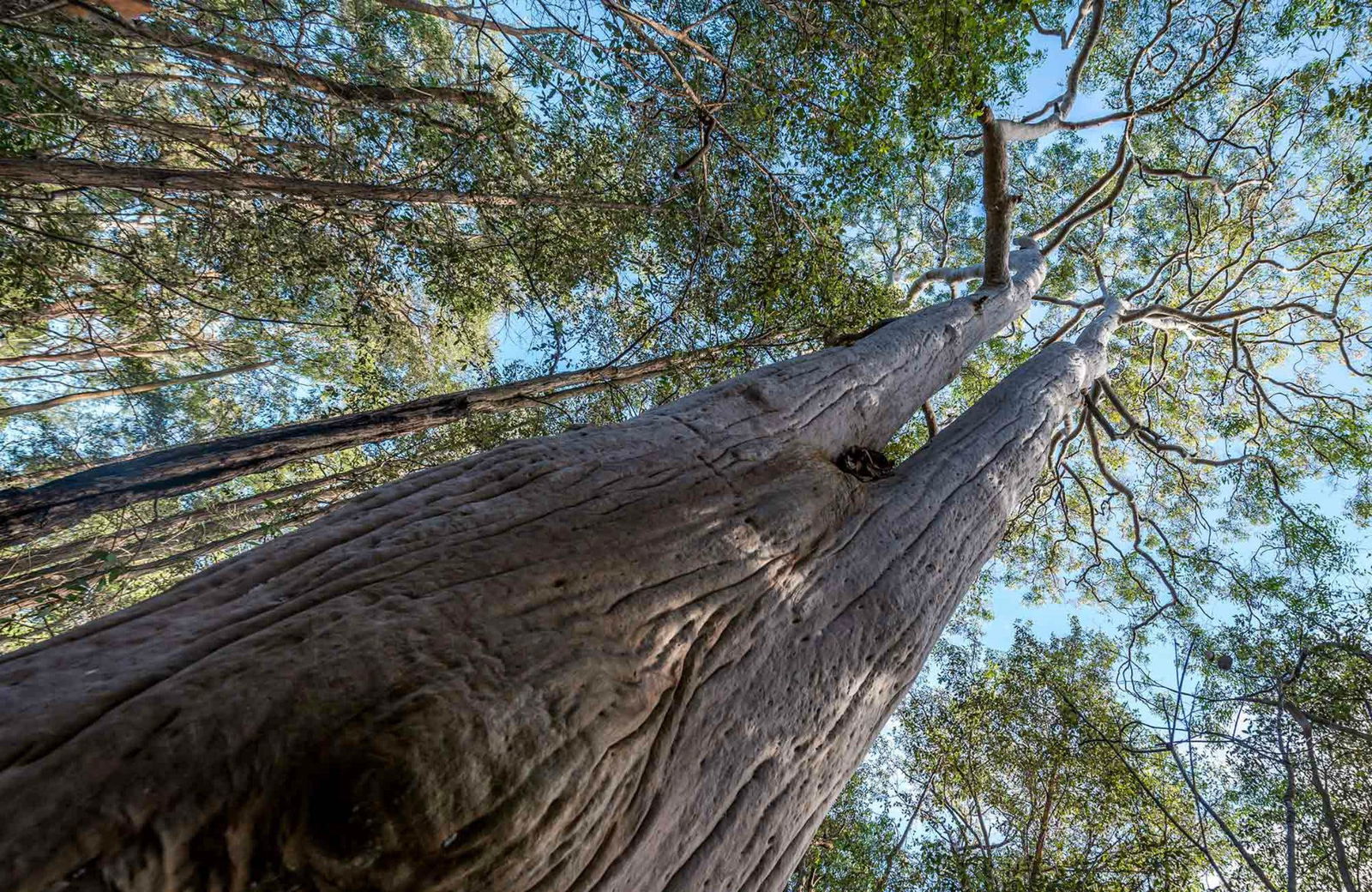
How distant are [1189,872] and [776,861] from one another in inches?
221

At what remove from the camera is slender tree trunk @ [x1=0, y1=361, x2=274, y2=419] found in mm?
6953

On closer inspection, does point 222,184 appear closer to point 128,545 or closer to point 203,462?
point 203,462

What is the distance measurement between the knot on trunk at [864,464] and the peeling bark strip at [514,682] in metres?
0.17

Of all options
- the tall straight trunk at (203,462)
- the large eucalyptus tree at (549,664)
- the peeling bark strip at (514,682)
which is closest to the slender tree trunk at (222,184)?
the tall straight trunk at (203,462)

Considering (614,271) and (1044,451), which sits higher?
(614,271)

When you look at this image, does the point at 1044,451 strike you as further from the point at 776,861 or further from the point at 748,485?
the point at 776,861

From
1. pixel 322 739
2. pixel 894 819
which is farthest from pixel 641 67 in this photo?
pixel 894 819

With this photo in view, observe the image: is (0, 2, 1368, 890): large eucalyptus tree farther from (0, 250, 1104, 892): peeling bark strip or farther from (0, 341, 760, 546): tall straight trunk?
(0, 341, 760, 546): tall straight trunk

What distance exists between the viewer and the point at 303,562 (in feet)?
3.89

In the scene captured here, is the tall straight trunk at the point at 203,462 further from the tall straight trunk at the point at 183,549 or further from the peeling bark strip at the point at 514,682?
the peeling bark strip at the point at 514,682

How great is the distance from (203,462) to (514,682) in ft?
12.1

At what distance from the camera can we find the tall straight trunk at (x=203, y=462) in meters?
3.10

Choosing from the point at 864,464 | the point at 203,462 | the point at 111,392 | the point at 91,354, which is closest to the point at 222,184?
the point at 203,462

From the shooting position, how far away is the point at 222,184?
14.1ft
